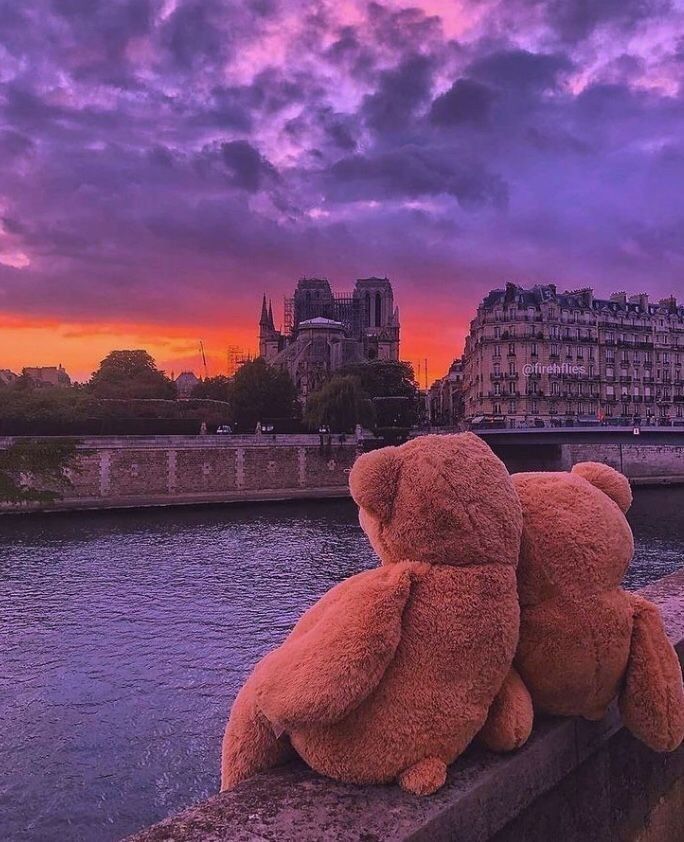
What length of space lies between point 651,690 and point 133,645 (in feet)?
47.7

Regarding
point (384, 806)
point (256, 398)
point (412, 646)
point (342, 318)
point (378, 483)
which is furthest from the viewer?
point (342, 318)

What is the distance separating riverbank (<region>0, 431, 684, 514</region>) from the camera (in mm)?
41656

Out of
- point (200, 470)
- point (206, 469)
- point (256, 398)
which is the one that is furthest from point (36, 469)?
point (256, 398)

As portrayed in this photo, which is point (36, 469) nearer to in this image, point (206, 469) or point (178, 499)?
point (178, 499)

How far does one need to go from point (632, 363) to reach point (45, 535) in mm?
65379

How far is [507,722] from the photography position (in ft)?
9.87

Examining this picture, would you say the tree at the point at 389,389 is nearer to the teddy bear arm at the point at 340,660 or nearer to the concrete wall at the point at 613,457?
the concrete wall at the point at 613,457

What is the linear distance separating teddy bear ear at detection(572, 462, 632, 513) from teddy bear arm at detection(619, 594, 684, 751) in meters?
0.53

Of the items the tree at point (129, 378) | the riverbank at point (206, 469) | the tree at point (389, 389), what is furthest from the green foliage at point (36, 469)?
the tree at point (389, 389)

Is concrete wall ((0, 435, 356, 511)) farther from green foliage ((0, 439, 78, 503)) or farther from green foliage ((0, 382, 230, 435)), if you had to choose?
green foliage ((0, 382, 230, 435))

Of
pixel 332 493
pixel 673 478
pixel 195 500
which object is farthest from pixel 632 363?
pixel 195 500

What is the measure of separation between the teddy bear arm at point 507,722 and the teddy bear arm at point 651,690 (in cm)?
58

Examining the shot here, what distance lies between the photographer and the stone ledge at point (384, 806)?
249 cm

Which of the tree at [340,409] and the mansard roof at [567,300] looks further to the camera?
the mansard roof at [567,300]
